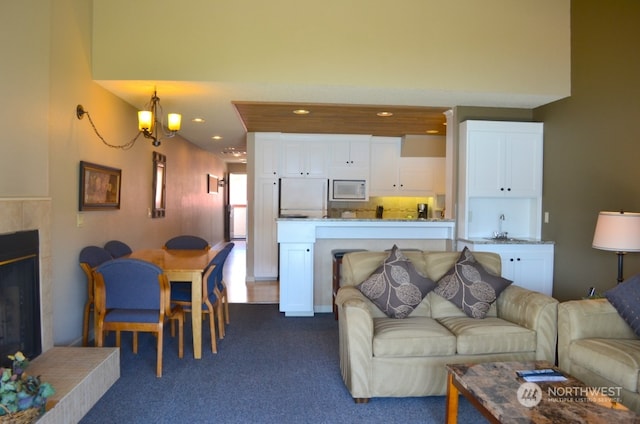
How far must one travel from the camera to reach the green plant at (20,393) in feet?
5.76

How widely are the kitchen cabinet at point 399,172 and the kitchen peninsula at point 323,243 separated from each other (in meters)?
2.17

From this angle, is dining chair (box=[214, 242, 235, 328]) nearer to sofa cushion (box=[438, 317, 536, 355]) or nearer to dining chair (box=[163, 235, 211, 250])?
dining chair (box=[163, 235, 211, 250])

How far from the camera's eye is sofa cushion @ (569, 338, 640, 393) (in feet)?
6.93

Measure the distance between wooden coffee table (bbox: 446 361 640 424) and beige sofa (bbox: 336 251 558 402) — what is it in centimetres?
39

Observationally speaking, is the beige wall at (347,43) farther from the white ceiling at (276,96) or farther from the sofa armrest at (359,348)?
the sofa armrest at (359,348)

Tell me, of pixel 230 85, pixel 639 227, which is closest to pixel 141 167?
pixel 230 85

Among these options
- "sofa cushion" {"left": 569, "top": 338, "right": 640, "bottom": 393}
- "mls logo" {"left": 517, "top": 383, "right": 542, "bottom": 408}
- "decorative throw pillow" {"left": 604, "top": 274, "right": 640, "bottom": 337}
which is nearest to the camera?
"mls logo" {"left": 517, "top": 383, "right": 542, "bottom": 408}

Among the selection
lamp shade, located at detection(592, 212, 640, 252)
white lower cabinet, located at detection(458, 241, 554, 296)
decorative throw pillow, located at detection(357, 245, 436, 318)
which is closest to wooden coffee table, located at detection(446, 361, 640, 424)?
decorative throw pillow, located at detection(357, 245, 436, 318)

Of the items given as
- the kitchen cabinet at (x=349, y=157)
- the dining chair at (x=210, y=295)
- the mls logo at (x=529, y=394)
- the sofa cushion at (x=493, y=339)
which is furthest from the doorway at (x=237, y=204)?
the mls logo at (x=529, y=394)

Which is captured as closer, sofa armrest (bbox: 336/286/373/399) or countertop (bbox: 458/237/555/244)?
sofa armrest (bbox: 336/286/373/399)

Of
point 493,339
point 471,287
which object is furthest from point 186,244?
point 493,339

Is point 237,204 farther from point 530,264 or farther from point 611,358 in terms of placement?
point 611,358

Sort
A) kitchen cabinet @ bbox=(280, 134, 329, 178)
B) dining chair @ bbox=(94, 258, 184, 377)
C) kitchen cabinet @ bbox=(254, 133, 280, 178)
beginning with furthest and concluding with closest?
kitchen cabinet @ bbox=(280, 134, 329, 178)
kitchen cabinet @ bbox=(254, 133, 280, 178)
dining chair @ bbox=(94, 258, 184, 377)

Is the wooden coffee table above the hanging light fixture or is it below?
below
